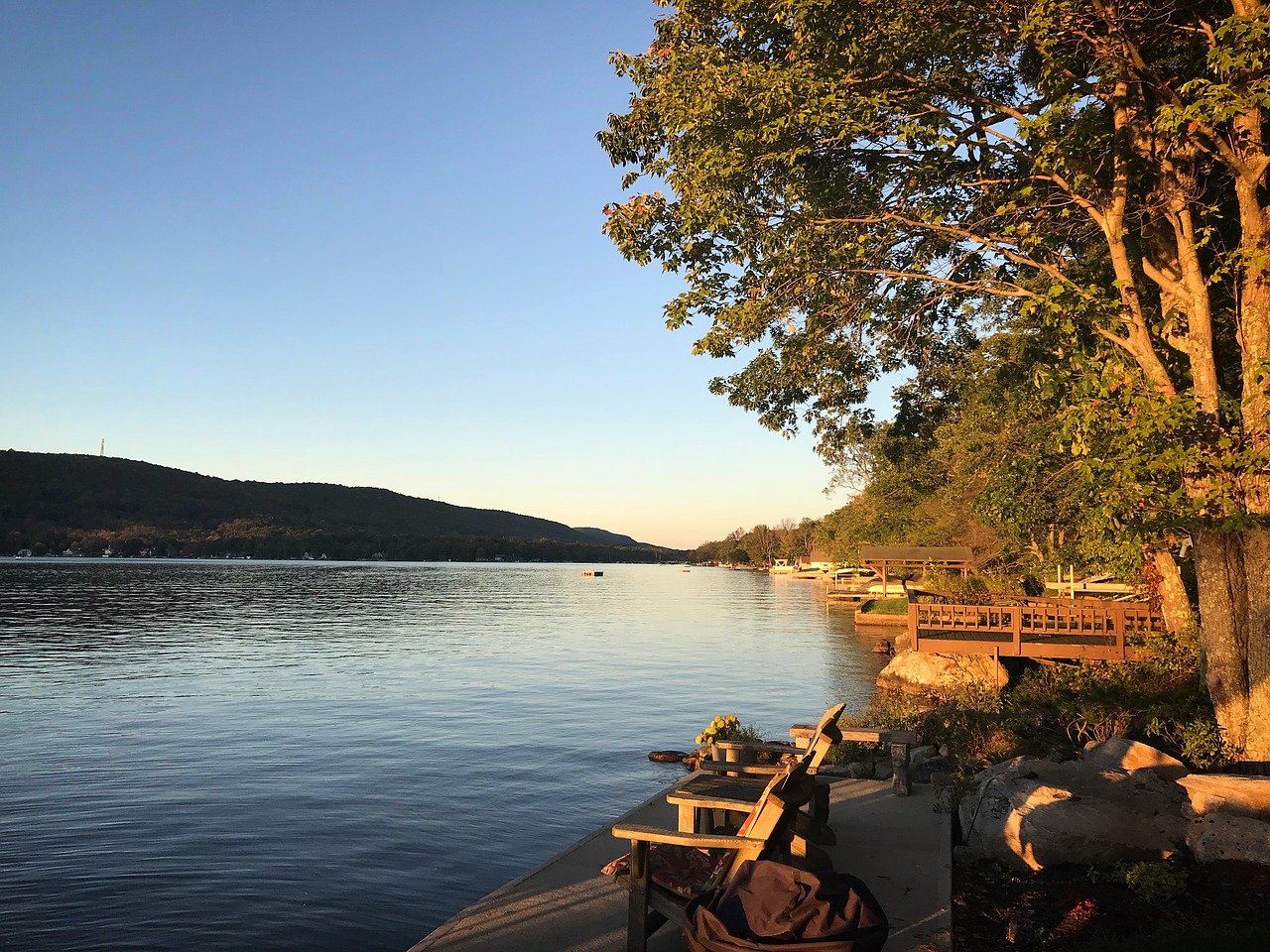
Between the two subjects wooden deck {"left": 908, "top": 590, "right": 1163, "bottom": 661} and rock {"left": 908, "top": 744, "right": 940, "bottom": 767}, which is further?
wooden deck {"left": 908, "top": 590, "right": 1163, "bottom": 661}

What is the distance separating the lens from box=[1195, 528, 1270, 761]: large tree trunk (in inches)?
380

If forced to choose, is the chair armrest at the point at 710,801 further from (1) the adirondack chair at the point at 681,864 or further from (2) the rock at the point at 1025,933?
(2) the rock at the point at 1025,933

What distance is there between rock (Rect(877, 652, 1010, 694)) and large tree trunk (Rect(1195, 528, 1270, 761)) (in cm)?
1075

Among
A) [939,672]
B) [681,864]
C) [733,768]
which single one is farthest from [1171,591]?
[681,864]

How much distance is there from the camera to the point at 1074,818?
7.36m

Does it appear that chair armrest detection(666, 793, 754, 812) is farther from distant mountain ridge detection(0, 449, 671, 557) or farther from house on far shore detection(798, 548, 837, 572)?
distant mountain ridge detection(0, 449, 671, 557)

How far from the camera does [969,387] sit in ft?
57.5

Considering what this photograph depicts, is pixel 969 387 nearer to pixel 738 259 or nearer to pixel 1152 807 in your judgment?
pixel 738 259

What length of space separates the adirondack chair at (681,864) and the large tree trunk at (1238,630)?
669cm

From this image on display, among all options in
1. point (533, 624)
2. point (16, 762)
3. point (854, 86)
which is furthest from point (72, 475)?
point (854, 86)

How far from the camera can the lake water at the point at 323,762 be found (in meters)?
9.45

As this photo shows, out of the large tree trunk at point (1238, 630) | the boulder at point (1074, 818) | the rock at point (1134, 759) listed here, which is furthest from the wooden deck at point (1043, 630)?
the boulder at point (1074, 818)

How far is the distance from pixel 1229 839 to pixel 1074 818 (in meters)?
1.07

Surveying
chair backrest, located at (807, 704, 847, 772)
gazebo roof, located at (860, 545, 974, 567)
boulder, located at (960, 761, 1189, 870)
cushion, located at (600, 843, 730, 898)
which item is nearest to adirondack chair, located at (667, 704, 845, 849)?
chair backrest, located at (807, 704, 847, 772)
